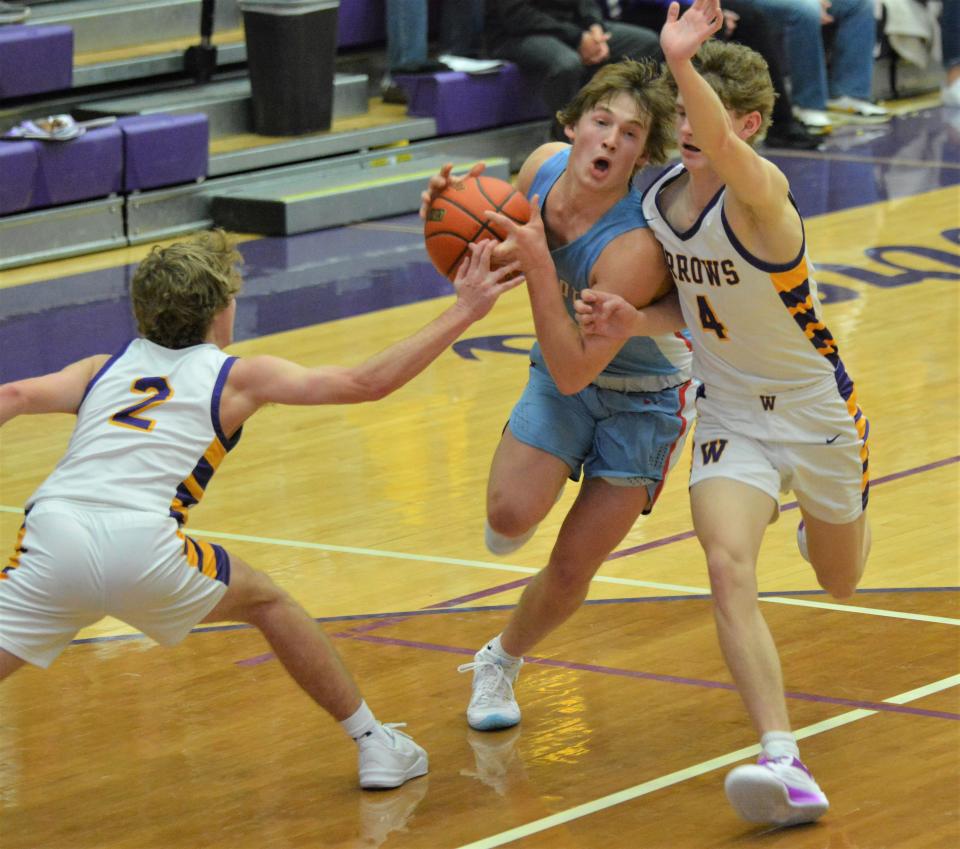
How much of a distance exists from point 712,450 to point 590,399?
0.55 meters

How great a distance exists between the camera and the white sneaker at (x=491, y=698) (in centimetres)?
474

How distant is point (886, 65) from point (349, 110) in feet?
18.6

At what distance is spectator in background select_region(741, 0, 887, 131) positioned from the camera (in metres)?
14.1

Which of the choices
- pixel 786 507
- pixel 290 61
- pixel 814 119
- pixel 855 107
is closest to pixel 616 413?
pixel 786 507

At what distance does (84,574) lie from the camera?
390 cm

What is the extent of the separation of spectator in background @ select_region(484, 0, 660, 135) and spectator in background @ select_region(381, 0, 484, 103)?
160 millimetres

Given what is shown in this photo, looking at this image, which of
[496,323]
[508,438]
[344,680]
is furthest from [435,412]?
[344,680]

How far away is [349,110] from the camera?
1301 centimetres

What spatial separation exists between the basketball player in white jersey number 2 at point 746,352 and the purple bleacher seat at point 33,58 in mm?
7487

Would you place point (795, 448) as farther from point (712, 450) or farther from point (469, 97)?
point (469, 97)

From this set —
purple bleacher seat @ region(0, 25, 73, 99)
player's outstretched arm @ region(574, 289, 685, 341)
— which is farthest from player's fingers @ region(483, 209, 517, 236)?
purple bleacher seat @ region(0, 25, 73, 99)

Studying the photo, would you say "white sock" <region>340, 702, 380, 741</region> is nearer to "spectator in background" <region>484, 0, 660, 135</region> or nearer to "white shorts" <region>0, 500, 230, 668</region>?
"white shorts" <region>0, 500, 230, 668</region>

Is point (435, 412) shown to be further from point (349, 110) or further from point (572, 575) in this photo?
point (349, 110)

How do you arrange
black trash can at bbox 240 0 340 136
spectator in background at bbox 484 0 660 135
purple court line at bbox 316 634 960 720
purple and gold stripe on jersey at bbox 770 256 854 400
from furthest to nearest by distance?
spectator in background at bbox 484 0 660 135
black trash can at bbox 240 0 340 136
purple court line at bbox 316 634 960 720
purple and gold stripe on jersey at bbox 770 256 854 400
